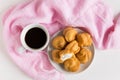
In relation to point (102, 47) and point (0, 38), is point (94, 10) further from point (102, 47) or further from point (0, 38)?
point (0, 38)

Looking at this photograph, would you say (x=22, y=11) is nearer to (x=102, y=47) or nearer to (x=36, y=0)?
(x=36, y=0)

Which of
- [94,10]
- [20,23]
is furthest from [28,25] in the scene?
[94,10]

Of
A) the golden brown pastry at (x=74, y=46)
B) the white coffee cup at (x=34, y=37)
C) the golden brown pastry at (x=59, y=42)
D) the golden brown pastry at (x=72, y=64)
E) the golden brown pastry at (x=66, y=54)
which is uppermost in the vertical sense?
the white coffee cup at (x=34, y=37)

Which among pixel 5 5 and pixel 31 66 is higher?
pixel 5 5

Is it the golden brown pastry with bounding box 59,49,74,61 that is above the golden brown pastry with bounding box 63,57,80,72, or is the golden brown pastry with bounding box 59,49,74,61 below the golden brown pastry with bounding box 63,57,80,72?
above

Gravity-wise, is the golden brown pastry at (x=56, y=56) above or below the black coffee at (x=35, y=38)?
below
